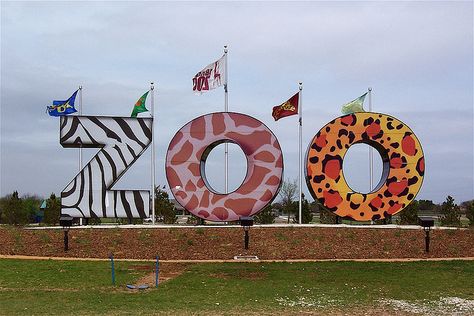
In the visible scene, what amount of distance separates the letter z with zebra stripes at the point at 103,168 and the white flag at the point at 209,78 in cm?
371

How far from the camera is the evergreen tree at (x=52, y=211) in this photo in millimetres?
38938

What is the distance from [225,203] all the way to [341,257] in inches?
256

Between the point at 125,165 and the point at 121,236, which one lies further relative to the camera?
the point at 125,165

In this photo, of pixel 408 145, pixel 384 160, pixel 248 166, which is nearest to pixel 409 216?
pixel 384 160

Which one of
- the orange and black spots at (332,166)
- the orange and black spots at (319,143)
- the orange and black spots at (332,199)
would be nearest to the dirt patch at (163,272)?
the orange and black spots at (332,199)

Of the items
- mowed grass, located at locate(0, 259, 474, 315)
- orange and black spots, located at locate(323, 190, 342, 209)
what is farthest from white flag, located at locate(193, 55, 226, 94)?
mowed grass, located at locate(0, 259, 474, 315)

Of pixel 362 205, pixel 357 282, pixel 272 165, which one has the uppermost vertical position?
pixel 272 165

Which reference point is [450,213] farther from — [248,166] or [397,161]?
[248,166]

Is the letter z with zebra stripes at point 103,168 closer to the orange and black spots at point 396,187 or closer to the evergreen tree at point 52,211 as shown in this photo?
the orange and black spots at point 396,187

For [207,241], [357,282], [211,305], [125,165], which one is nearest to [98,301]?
[211,305]

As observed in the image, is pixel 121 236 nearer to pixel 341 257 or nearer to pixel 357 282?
pixel 341 257

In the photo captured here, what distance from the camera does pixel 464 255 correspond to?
20422mm

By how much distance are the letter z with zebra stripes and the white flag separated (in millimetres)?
3706

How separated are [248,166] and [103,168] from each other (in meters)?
6.65
